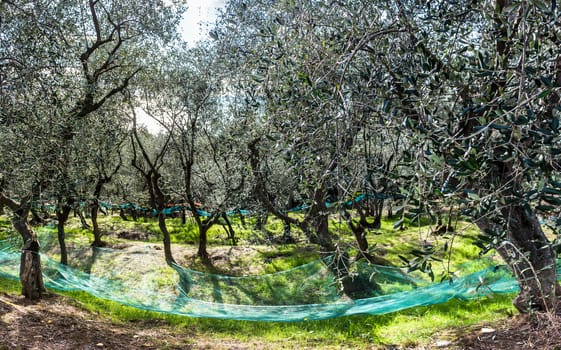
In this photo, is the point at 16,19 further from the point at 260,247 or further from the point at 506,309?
the point at 260,247

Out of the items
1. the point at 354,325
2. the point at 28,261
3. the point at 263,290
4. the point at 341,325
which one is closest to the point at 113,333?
the point at 28,261

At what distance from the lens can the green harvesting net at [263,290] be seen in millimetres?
7277

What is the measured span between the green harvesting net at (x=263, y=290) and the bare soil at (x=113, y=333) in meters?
0.58

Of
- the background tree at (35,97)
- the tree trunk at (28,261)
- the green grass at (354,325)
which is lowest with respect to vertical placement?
the green grass at (354,325)

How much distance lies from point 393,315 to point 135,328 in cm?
432

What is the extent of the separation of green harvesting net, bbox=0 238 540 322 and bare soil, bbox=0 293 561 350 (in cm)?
58

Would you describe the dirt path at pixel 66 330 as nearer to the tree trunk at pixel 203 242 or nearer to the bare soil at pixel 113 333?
the bare soil at pixel 113 333

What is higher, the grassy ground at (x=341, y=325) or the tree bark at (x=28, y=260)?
the tree bark at (x=28, y=260)

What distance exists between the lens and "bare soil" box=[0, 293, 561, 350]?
5.41 metres

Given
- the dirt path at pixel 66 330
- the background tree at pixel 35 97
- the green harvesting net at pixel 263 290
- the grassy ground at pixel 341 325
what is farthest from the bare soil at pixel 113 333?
the background tree at pixel 35 97

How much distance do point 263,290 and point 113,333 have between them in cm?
342

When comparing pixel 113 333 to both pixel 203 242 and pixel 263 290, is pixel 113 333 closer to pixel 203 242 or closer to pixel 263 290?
pixel 263 290

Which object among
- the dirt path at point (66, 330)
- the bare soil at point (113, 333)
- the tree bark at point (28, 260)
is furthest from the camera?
the tree bark at point (28, 260)

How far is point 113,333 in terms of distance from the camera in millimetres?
7340
